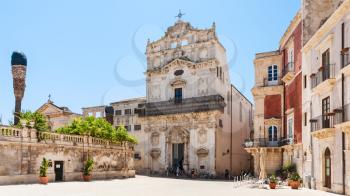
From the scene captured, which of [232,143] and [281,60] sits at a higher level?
[281,60]

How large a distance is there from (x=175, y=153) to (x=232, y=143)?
7.89 metres

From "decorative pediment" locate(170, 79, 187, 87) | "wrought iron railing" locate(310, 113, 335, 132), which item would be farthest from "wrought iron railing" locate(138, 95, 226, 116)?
"wrought iron railing" locate(310, 113, 335, 132)

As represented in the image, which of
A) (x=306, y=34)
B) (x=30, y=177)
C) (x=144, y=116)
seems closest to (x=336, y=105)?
(x=306, y=34)

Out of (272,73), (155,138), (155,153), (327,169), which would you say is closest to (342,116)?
(327,169)

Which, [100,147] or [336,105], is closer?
[336,105]

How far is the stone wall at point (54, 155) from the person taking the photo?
1006 inches

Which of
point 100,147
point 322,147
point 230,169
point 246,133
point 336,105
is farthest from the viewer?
point 246,133

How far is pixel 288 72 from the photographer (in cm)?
3325

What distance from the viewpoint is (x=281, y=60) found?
3734cm

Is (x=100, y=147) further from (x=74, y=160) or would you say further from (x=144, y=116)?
(x=144, y=116)

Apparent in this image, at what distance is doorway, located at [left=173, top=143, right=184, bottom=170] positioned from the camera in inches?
1879

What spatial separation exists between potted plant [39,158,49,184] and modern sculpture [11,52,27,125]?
11788 millimetres

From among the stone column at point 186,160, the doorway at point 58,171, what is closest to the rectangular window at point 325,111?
the doorway at point 58,171

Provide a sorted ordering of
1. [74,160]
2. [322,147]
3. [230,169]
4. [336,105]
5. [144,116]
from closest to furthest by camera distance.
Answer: [336,105] → [322,147] → [74,160] → [230,169] → [144,116]
